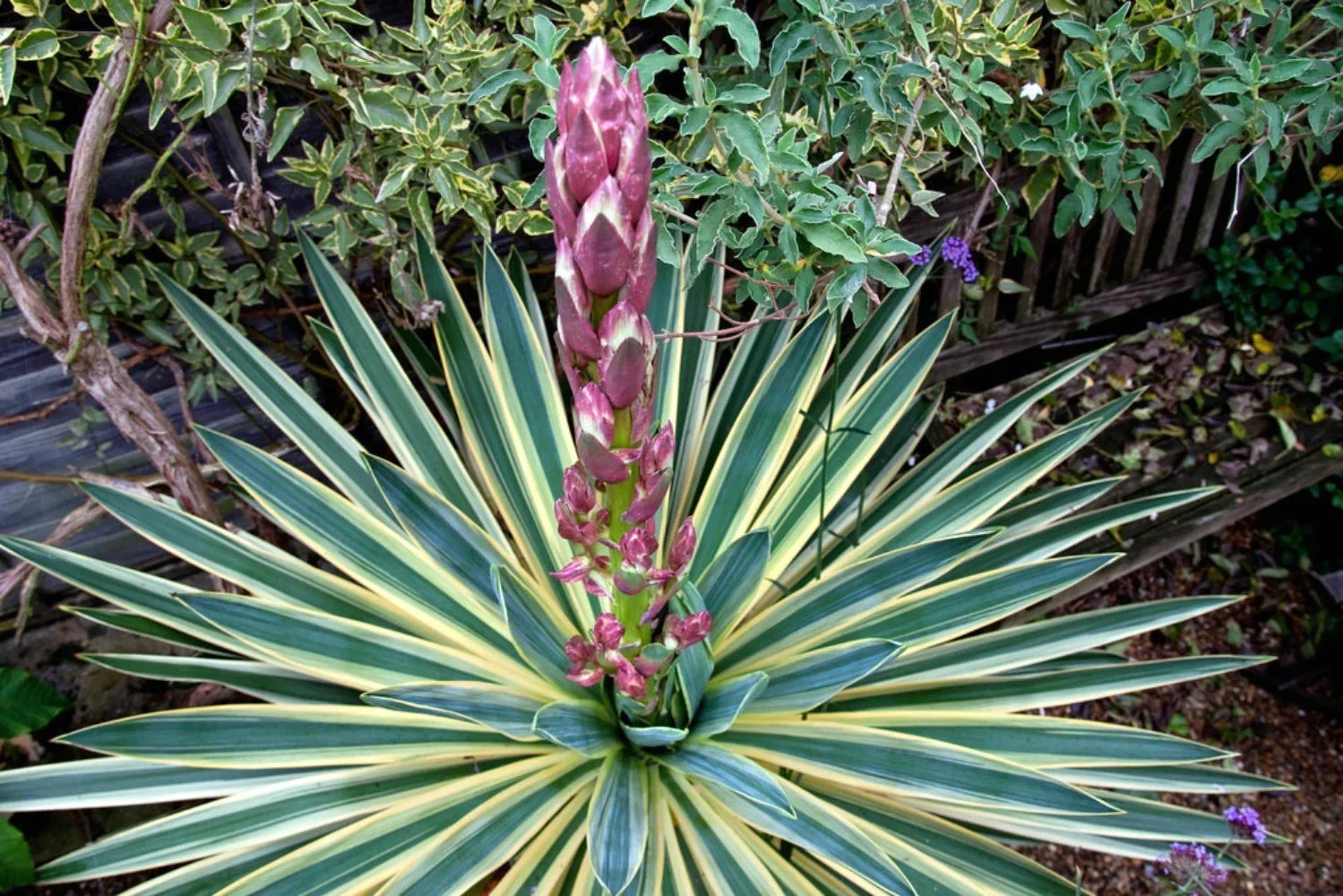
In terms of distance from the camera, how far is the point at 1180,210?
2521mm

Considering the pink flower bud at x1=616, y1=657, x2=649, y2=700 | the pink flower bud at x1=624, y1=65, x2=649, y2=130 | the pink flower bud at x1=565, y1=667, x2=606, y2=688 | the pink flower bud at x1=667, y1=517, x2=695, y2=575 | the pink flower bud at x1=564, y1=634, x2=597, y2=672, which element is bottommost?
the pink flower bud at x1=616, y1=657, x2=649, y2=700

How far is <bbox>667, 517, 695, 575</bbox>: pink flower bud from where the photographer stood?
112 cm

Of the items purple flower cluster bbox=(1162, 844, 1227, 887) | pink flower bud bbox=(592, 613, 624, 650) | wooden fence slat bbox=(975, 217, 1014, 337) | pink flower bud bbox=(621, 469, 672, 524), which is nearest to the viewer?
pink flower bud bbox=(621, 469, 672, 524)

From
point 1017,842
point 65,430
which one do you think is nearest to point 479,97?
point 65,430

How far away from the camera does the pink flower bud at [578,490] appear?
1.02 metres

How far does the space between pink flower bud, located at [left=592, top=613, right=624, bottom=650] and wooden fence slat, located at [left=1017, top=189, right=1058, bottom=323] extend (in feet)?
5.36

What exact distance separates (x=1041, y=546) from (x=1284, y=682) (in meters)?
1.32

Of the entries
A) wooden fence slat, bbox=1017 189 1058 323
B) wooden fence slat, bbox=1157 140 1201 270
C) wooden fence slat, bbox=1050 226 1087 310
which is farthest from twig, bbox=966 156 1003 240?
wooden fence slat, bbox=1157 140 1201 270

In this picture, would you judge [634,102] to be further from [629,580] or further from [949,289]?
[949,289]

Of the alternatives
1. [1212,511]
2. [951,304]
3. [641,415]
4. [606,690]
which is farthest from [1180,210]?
Answer: [641,415]

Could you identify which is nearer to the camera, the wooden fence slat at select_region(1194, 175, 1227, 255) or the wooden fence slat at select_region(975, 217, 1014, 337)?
the wooden fence slat at select_region(975, 217, 1014, 337)

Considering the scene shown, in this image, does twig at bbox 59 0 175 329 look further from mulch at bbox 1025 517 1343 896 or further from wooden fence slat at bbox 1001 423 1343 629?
mulch at bbox 1025 517 1343 896

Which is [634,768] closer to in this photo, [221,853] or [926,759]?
[926,759]

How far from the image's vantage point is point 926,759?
4.19 feet
